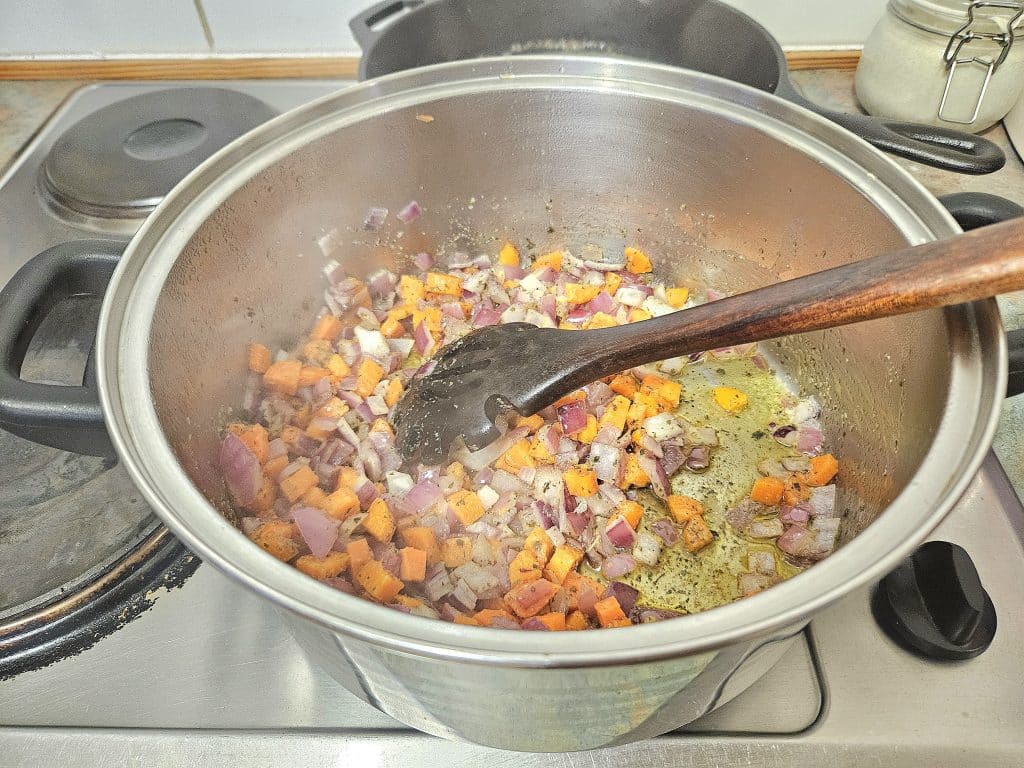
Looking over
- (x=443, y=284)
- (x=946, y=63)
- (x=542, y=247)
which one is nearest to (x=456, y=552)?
(x=443, y=284)

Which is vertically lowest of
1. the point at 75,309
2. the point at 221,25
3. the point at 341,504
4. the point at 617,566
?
the point at 617,566

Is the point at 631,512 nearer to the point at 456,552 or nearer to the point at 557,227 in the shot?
the point at 456,552

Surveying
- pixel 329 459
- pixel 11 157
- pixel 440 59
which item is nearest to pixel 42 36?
pixel 11 157

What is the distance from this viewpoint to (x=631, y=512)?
93cm

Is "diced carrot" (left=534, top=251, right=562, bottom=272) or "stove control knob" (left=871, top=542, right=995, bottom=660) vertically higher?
"diced carrot" (left=534, top=251, right=562, bottom=272)

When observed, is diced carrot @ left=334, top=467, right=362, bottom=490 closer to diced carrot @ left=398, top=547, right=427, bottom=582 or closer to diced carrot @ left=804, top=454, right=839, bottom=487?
diced carrot @ left=398, top=547, right=427, bottom=582

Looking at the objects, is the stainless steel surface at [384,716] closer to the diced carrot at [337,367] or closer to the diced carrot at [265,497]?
the diced carrot at [265,497]

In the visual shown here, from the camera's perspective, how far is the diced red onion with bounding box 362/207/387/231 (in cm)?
111

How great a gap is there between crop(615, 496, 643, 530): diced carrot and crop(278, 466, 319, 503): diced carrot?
1.36ft

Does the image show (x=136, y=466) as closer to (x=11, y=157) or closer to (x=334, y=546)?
(x=334, y=546)

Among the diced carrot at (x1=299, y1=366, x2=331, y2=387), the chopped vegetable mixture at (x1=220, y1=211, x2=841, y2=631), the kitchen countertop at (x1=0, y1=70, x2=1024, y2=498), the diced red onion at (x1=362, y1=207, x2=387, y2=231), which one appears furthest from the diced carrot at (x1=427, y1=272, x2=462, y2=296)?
the kitchen countertop at (x1=0, y1=70, x2=1024, y2=498)

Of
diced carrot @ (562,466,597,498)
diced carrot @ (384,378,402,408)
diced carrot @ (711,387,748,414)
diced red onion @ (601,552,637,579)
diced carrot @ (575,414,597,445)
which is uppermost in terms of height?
diced carrot @ (384,378,402,408)

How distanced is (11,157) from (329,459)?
1.00 metres

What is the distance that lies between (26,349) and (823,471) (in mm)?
976
